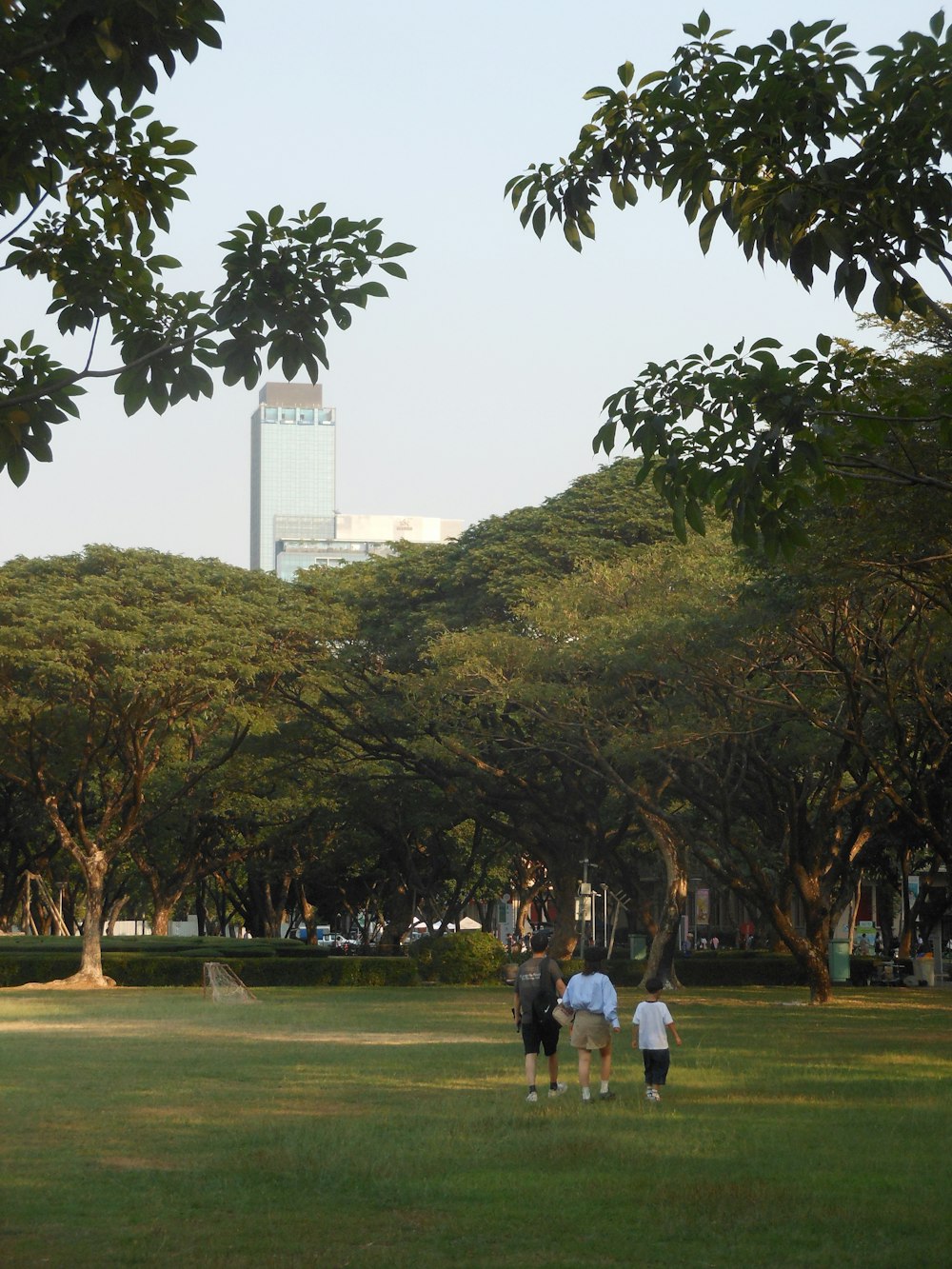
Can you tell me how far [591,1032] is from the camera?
47.6 ft

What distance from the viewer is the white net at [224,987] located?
32.6m

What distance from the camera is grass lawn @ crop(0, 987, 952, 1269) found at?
7.94m

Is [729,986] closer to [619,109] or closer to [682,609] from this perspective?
[682,609]

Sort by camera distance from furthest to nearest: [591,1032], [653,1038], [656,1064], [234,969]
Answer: [234,969]
[591,1032]
[656,1064]
[653,1038]

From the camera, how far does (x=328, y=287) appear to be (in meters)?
7.61

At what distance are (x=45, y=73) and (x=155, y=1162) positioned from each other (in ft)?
22.6

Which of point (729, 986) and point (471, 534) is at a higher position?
point (471, 534)

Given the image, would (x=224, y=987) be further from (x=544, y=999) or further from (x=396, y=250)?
(x=396, y=250)

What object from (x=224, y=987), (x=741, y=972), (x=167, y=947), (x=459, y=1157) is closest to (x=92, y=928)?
(x=224, y=987)

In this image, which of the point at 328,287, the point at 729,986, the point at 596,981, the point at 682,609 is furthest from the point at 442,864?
the point at 328,287

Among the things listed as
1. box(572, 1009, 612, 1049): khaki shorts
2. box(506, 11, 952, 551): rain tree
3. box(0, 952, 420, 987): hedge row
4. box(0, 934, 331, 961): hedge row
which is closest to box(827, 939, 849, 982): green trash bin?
box(0, 952, 420, 987): hedge row

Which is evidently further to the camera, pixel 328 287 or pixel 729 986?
pixel 729 986

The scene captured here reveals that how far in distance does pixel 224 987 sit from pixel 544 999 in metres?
19.6

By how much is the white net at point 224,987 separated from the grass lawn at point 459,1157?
37.4ft
